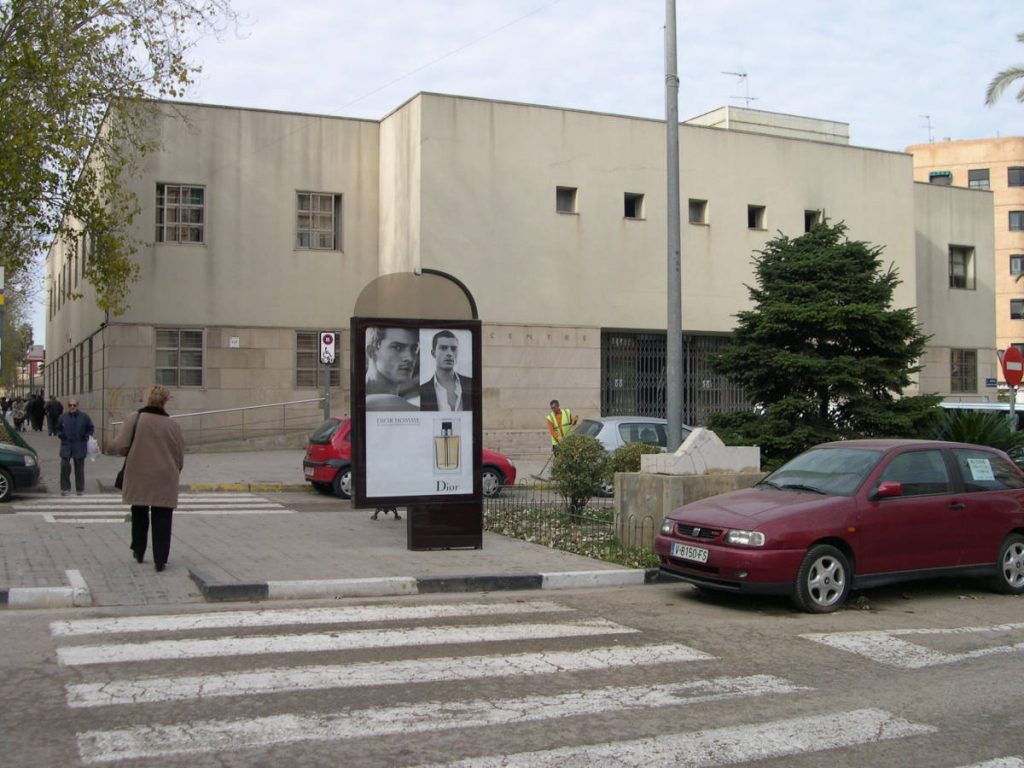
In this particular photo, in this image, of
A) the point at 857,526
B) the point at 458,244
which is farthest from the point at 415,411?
the point at 458,244

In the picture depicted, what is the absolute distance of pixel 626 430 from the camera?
19.8 meters

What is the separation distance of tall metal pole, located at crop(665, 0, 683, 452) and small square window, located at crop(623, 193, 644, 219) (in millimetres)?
14575

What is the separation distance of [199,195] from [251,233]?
64.6 inches

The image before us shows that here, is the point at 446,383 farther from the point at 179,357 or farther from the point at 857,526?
the point at 179,357

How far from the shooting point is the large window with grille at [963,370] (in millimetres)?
36000

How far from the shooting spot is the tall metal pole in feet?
45.1

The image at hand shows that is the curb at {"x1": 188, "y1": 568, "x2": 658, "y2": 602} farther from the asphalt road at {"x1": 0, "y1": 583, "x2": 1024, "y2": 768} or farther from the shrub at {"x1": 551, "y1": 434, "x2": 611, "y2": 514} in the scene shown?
the shrub at {"x1": 551, "y1": 434, "x2": 611, "y2": 514}

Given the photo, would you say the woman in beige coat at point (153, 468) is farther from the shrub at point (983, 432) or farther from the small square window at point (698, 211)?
the small square window at point (698, 211)

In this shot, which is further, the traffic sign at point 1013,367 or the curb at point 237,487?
the curb at point 237,487

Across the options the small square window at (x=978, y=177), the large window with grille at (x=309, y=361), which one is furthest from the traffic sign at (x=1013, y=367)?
the small square window at (x=978, y=177)

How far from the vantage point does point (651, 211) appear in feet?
95.9

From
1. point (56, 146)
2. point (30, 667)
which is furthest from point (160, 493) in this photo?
point (56, 146)

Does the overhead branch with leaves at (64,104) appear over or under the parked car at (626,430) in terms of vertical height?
over

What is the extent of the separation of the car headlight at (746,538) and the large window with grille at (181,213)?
2110 centimetres
